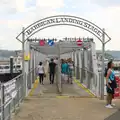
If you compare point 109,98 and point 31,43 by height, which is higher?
point 31,43

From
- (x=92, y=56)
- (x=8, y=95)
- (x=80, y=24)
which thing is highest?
(x=80, y=24)

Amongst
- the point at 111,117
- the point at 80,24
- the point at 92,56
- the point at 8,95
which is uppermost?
the point at 80,24

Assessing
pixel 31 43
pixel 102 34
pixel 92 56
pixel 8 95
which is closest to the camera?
pixel 8 95

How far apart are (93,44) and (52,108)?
23.6 feet

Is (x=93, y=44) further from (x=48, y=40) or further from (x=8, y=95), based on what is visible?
(x=8, y=95)

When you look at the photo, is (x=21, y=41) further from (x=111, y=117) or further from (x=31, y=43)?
(x=111, y=117)

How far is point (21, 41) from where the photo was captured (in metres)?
15.1

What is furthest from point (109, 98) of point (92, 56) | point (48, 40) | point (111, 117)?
point (48, 40)

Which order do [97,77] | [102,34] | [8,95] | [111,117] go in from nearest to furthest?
[8,95] → [111,117] → [102,34] → [97,77]

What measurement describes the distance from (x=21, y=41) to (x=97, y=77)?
4.02m

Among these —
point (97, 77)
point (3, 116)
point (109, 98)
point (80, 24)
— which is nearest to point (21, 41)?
point (80, 24)

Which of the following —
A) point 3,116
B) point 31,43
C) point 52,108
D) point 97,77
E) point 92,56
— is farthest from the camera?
point 31,43

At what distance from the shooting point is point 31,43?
19797mm

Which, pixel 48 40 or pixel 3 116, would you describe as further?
pixel 48 40
